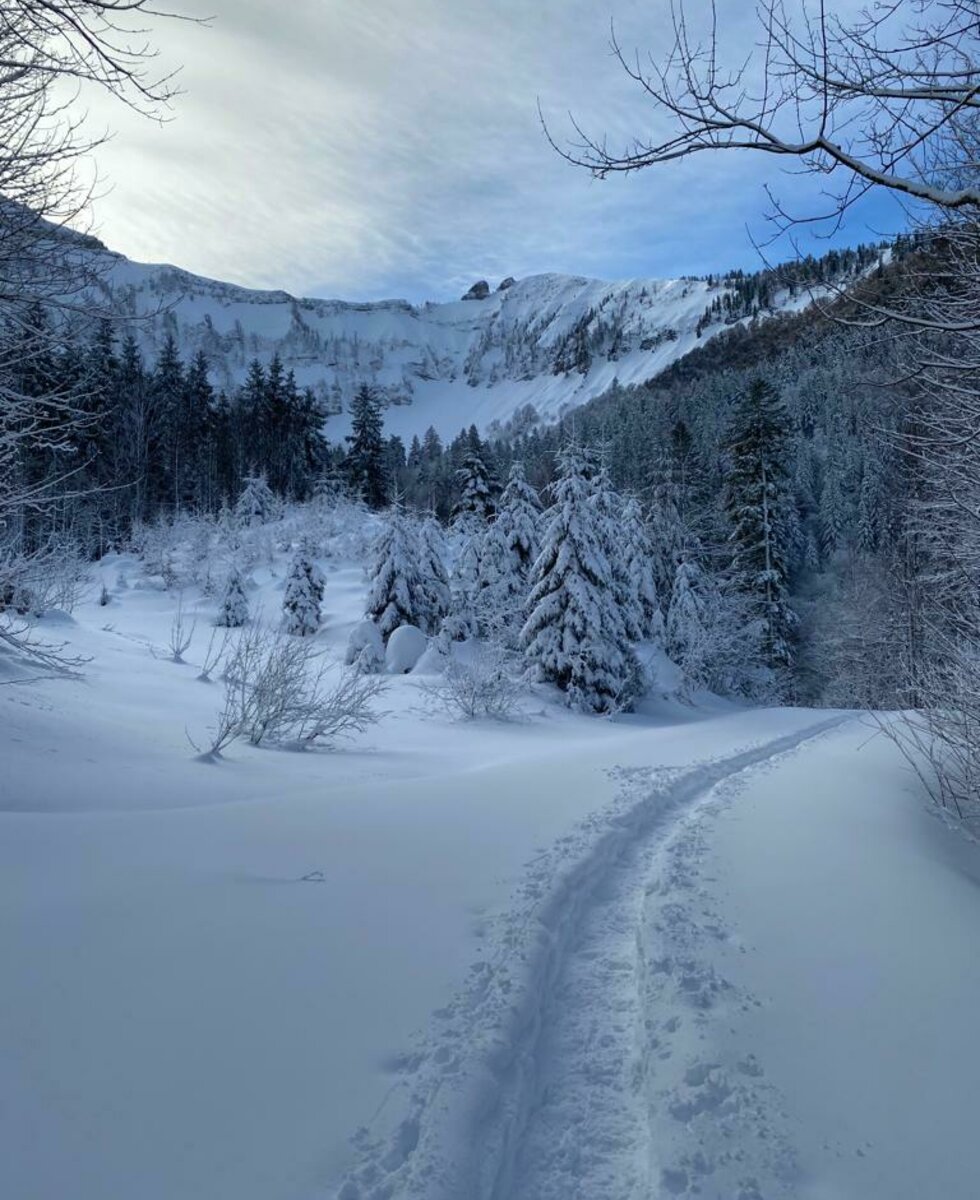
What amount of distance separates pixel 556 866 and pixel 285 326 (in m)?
166

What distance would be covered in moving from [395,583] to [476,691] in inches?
294

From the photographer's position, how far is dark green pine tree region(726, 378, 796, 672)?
96.1ft

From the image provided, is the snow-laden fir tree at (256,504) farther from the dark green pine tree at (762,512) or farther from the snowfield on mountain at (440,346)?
the snowfield on mountain at (440,346)

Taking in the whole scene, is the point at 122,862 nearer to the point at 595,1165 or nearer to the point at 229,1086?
the point at 229,1086

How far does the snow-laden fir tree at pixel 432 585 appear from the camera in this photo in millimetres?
22156

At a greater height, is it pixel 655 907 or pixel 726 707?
pixel 655 907

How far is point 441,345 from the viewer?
178250mm

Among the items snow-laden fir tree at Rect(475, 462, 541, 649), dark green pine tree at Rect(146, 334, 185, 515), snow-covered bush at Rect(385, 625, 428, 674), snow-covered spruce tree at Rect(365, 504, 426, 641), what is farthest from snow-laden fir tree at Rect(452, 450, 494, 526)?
dark green pine tree at Rect(146, 334, 185, 515)

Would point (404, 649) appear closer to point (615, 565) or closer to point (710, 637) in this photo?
point (615, 565)

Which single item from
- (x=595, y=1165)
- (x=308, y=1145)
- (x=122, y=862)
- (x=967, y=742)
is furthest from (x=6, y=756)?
(x=967, y=742)

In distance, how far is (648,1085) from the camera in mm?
2754

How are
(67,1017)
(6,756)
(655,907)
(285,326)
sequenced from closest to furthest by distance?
(67,1017), (655,907), (6,756), (285,326)

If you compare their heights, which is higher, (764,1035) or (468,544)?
(468,544)

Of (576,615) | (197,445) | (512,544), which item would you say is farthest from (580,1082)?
(197,445)
